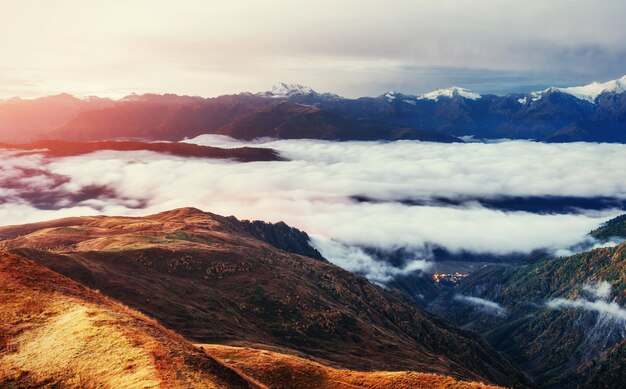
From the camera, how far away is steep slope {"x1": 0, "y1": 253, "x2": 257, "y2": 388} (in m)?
40.5

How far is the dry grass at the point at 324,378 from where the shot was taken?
2351 inches

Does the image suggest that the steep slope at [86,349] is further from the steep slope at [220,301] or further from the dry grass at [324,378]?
the steep slope at [220,301]

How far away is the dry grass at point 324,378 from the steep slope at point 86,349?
14285 millimetres

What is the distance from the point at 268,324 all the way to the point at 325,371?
95.6 metres

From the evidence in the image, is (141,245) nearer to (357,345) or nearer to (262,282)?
(262,282)

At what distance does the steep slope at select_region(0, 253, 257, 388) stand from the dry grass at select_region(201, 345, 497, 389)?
1429cm

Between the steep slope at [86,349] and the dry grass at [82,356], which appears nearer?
the dry grass at [82,356]

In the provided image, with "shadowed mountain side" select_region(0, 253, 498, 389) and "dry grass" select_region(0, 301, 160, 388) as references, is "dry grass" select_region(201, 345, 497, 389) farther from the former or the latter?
"dry grass" select_region(0, 301, 160, 388)

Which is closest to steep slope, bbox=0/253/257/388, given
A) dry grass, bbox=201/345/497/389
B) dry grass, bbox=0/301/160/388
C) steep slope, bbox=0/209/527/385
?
dry grass, bbox=0/301/160/388

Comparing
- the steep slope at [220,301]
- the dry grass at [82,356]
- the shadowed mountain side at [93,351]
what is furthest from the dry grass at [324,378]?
the steep slope at [220,301]

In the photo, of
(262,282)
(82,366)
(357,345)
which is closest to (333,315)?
(357,345)

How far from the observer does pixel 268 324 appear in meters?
158

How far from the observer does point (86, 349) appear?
44.2 metres

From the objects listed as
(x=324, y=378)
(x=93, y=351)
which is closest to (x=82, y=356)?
(x=93, y=351)
